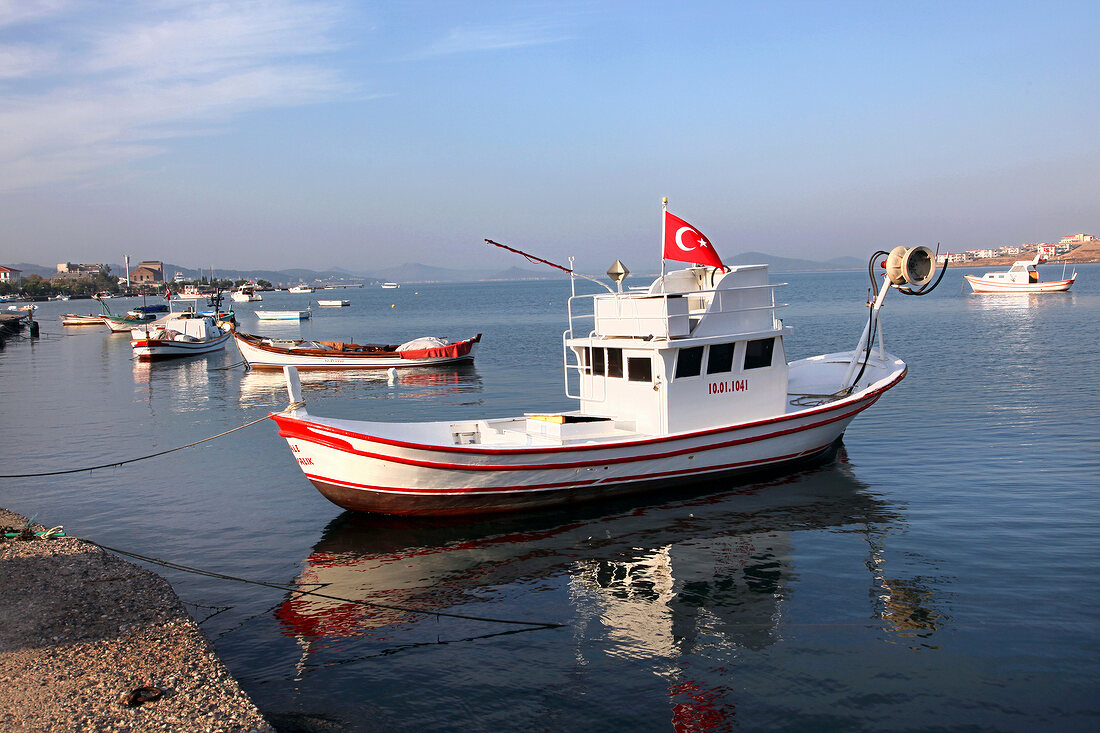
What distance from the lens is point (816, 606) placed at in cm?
1049

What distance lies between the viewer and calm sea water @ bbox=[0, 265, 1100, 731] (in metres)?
8.20

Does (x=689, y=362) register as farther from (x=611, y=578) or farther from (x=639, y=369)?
(x=611, y=578)

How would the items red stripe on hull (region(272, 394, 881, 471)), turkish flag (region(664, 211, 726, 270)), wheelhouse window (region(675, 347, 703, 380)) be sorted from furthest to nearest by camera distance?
wheelhouse window (region(675, 347, 703, 380))
turkish flag (region(664, 211, 726, 270))
red stripe on hull (region(272, 394, 881, 471))

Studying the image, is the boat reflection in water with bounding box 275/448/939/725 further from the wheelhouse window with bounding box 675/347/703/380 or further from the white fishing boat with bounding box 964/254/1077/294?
the white fishing boat with bounding box 964/254/1077/294

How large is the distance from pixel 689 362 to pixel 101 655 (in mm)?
11279

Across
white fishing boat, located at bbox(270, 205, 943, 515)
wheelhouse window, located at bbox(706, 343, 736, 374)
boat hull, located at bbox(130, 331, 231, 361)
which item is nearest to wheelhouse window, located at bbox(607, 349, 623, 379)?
white fishing boat, located at bbox(270, 205, 943, 515)

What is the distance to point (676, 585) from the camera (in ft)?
37.4

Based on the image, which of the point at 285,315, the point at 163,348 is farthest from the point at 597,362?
the point at 285,315

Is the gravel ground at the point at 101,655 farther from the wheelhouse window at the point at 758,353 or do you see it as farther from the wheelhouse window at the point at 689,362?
the wheelhouse window at the point at 758,353

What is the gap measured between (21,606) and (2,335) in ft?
256

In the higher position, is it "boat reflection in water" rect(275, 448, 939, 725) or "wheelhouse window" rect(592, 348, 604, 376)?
"wheelhouse window" rect(592, 348, 604, 376)

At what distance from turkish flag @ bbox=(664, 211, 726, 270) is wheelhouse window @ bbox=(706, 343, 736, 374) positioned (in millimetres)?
1735

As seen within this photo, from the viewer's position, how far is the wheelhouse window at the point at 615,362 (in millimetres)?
16328

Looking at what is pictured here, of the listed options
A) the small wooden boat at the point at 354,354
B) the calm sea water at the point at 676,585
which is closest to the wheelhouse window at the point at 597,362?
the calm sea water at the point at 676,585
